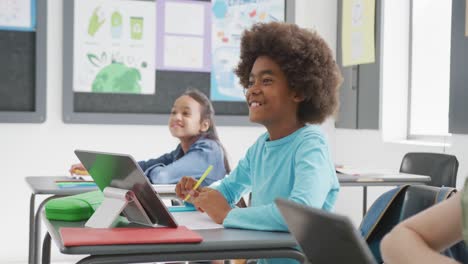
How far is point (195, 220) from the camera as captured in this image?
1.69 m

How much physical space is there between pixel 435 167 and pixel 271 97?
155cm

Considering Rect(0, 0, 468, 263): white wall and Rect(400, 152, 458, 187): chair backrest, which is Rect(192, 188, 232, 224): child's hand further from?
Rect(0, 0, 468, 263): white wall

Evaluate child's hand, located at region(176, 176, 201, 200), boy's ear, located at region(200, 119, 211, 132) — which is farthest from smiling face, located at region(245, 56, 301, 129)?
boy's ear, located at region(200, 119, 211, 132)

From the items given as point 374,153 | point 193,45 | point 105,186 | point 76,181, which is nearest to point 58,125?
point 193,45

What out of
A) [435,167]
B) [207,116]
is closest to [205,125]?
[207,116]

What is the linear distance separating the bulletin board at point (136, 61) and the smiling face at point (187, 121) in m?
1.03

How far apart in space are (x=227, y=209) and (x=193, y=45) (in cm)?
280

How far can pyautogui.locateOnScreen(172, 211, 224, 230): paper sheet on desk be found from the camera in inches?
62.8

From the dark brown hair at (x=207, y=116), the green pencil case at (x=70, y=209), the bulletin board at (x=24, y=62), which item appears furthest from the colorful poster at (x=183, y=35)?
the green pencil case at (x=70, y=209)

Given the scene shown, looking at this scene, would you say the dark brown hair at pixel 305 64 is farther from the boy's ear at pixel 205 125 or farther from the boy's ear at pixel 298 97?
the boy's ear at pixel 205 125

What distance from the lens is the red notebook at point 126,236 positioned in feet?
4.33

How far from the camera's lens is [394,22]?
4.20 metres

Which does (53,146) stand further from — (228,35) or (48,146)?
(228,35)

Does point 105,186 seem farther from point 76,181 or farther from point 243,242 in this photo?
point 76,181
